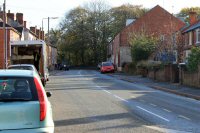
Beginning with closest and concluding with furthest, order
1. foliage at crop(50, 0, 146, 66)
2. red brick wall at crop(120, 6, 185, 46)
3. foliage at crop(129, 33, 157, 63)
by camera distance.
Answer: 1. foliage at crop(129, 33, 157, 63)
2. red brick wall at crop(120, 6, 185, 46)
3. foliage at crop(50, 0, 146, 66)

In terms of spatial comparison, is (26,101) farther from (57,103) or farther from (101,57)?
(101,57)

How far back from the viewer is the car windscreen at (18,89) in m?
7.70

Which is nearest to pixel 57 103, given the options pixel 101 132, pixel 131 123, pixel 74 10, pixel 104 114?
pixel 104 114

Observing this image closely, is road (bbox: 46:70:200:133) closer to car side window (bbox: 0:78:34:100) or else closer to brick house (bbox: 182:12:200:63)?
car side window (bbox: 0:78:34:100)

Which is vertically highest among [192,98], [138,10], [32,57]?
[138,10]

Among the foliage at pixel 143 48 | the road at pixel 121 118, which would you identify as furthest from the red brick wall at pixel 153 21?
the road at pixel 121 118

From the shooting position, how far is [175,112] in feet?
54.0

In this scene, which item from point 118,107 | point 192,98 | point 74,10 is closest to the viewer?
point 118,107

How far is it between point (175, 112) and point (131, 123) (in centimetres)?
362

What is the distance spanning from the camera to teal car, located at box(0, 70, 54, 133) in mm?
7527

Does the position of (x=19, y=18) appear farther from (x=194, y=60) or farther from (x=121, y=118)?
(x=121, y=118)

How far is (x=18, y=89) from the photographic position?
778 cm

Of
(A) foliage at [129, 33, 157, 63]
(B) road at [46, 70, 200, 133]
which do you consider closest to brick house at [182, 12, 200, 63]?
(A) foliage at [129, 33, 157, 63]

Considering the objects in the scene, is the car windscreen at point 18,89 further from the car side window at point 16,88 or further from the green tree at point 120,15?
the green tree at point 120,15
